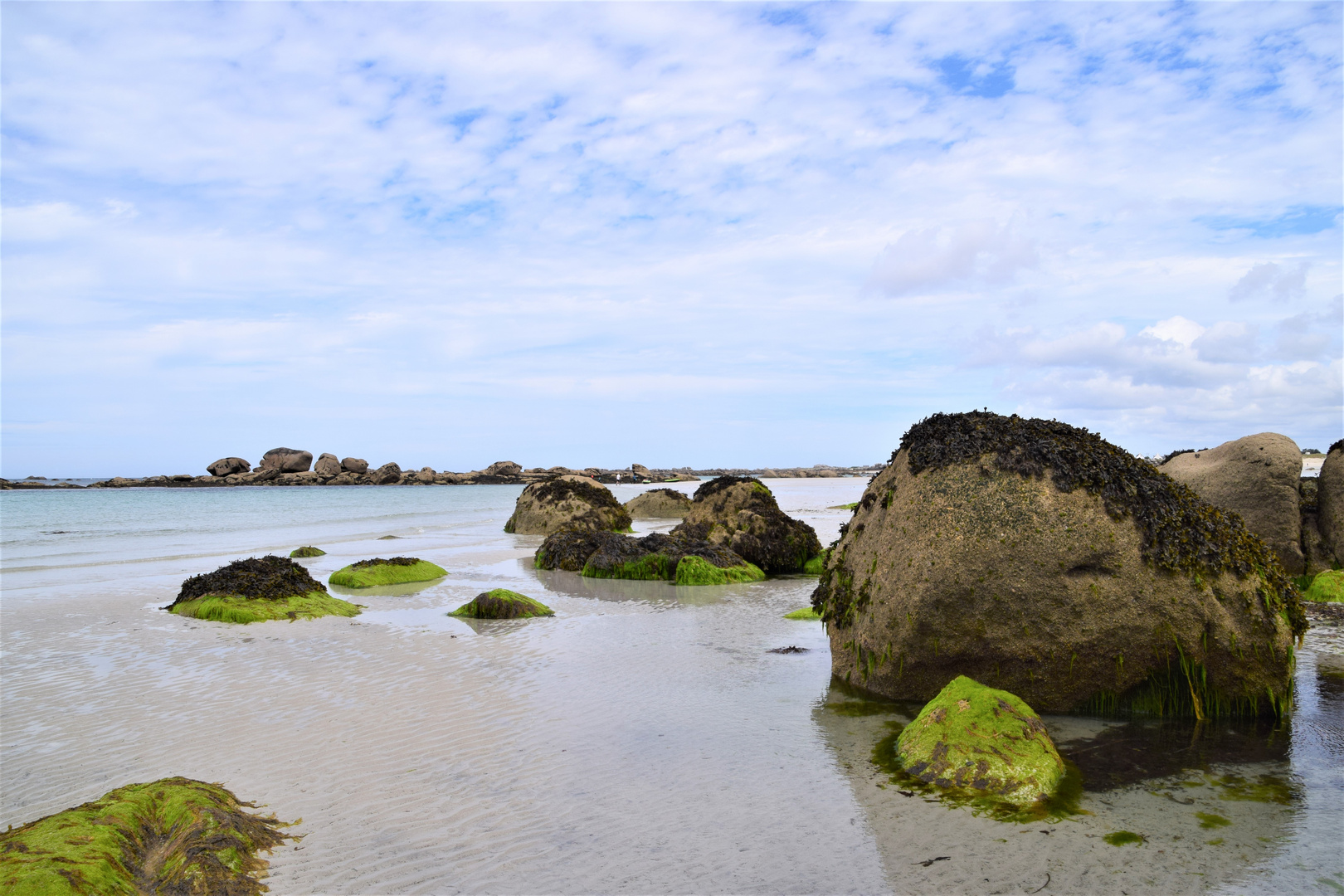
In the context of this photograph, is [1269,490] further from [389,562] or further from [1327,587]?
[389,562]

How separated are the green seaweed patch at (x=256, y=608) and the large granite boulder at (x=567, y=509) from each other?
1285 centimetres

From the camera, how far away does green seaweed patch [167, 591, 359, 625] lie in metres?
11.2

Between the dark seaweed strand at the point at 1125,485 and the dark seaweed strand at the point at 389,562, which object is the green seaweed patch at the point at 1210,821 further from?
the dark seaweed strand at the point at 389,562

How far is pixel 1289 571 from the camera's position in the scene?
1302cm

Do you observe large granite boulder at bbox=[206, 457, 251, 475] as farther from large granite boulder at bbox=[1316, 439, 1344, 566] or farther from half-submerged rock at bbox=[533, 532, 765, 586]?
large granite boulder at bbox=[1316, 439, 1344, 566]

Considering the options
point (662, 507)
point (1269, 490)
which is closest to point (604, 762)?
point (1269, 490)

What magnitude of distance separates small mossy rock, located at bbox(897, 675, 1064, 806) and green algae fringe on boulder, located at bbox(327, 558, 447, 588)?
38.6ft

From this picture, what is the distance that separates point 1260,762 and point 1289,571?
972 centimetres

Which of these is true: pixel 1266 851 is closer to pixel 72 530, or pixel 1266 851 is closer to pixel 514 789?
pixel 514 789

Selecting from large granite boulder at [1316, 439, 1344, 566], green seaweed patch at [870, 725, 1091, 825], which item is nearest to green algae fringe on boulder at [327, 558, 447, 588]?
green seaweed patch at [870, 725, 1091, 825]

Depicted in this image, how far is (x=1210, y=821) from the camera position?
4625mm

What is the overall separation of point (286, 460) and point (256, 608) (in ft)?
246

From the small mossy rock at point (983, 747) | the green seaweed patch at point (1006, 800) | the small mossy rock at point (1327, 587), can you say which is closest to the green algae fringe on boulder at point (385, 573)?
the small mossy rock at point (983, 747)

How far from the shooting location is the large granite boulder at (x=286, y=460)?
7812cm
